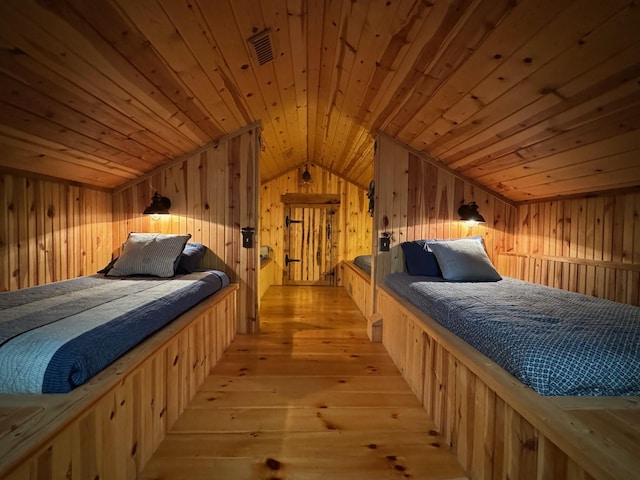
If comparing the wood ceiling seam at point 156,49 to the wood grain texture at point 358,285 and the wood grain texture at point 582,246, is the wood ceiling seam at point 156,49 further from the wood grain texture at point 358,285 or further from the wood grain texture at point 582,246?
the wood grain texture at point 582,246

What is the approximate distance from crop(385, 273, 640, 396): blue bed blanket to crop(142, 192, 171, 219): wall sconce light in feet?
7.69

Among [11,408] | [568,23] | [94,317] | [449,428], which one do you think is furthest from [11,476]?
[568,23]

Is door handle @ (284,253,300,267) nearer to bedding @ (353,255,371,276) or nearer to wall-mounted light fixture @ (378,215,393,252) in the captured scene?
bedding @ (353,255,371,276)

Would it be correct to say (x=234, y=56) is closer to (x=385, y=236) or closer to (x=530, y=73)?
(x=530, y=73)

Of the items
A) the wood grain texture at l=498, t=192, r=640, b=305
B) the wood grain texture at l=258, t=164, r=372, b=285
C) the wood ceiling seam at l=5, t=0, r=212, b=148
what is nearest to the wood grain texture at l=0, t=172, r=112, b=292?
the wood ceiling seam at l=5, t=0, r=212, b=148

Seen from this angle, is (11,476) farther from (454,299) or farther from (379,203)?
(379,203)

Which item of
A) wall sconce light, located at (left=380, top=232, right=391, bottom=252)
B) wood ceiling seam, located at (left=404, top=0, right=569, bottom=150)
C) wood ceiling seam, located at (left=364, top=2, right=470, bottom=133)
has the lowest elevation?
wall sconce light, located at (left=380, top=232, right=391, bottom=252)

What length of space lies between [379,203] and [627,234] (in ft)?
5.61

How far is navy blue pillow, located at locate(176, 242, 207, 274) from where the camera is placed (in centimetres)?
257

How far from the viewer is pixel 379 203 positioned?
2916 mm

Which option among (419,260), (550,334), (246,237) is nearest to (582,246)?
(419,260)

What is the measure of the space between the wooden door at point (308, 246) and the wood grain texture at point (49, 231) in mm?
3057

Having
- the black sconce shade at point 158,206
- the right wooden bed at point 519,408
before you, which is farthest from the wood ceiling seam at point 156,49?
the right wooden bed at point 519,408

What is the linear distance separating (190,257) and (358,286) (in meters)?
2.19
